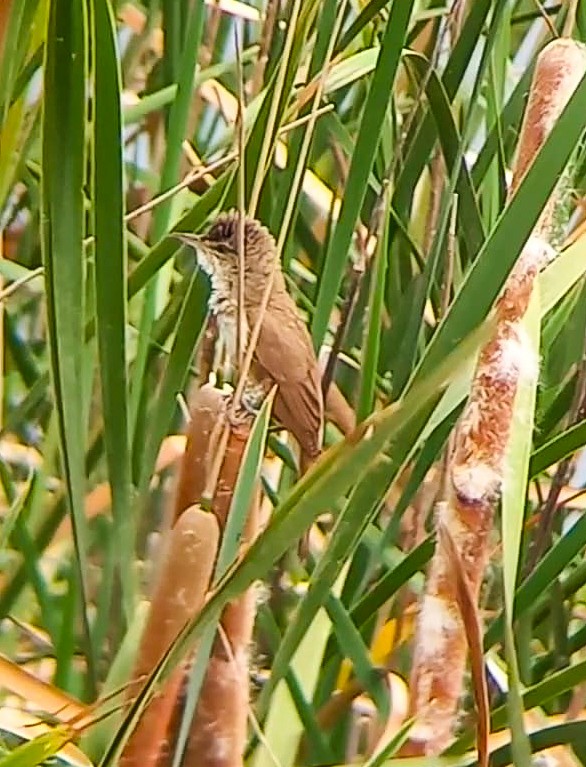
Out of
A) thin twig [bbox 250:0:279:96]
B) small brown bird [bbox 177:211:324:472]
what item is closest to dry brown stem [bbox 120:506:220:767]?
small brown bird [bbox 177:211:324:472]

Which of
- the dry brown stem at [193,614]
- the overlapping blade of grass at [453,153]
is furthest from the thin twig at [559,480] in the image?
the dry brown stem at [193,614]

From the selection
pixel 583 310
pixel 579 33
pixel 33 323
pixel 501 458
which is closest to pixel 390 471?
pixel 501 458

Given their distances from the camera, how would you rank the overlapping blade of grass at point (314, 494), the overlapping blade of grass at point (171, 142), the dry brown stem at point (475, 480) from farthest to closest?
1. the overlapping blade of grass at point (171, 142)
2. the dry brown stem at point (475, 480)
3. the overlapping blade of grass at point (314, 494)

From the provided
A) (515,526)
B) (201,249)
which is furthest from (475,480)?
(201,249)

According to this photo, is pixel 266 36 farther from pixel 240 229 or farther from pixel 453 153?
pixel 240 229

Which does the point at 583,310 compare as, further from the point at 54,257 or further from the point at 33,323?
the point at 33,323

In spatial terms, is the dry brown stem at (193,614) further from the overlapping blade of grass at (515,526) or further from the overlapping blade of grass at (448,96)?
the overlapping blade of grass at (448,96)

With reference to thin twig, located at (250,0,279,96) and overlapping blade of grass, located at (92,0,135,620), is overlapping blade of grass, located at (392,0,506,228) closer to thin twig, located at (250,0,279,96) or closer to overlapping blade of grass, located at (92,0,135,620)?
thin twig, located at (250,0,279,96)
